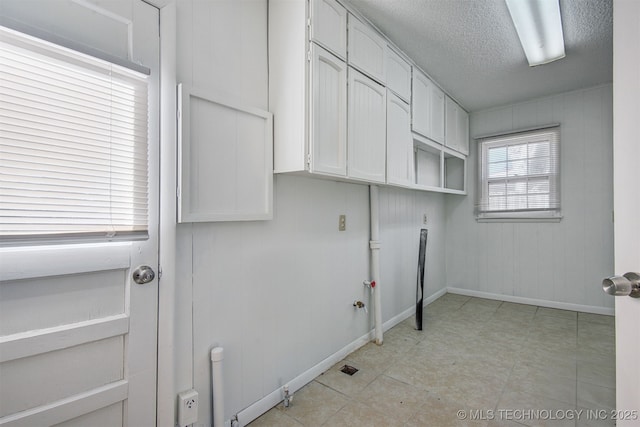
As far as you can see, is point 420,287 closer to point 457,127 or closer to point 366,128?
point 366,128

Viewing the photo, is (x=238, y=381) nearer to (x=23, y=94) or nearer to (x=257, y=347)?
(x=257, y=347)

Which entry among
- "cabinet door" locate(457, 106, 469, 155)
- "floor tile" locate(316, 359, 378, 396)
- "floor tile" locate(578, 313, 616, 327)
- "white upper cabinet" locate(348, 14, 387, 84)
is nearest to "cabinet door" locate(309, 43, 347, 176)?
"white upper cabinet" locate(348, 14, 387, 84)

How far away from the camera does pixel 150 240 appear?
4.37ft

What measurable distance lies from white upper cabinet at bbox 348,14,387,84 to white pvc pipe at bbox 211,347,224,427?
1945mm

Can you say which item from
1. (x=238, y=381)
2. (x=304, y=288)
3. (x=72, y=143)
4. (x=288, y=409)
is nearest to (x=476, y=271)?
(x=304, y=288)

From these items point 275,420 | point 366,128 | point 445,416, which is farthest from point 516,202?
point 275,420

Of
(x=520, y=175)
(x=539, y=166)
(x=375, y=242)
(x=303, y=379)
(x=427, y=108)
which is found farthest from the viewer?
(x=520, y=175)

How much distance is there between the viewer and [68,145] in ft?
3.69

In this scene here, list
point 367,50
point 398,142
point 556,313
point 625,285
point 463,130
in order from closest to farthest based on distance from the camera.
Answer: point 625,285 < point 367,50 < point 398,142 < point 556,313 < point 463,130

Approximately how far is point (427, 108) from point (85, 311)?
10.4 ft

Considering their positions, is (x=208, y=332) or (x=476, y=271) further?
(x=476, y=271)

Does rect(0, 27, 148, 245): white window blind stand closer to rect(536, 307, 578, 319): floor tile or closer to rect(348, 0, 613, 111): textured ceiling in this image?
rect(348, 0, 613, 111): textured ceiling

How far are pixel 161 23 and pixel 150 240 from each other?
96 centimetres

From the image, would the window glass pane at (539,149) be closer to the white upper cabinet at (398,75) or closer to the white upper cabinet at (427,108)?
the white upper cabinet at (427,108)
